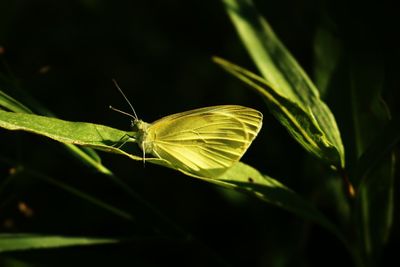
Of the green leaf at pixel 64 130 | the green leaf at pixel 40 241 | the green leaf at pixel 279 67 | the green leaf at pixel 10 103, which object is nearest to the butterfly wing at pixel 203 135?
the green leaf at pixel 279 67

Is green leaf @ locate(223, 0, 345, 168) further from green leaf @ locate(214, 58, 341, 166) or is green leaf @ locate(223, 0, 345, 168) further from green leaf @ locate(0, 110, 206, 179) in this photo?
green leaf @ locate(0, 110, 206, 179)

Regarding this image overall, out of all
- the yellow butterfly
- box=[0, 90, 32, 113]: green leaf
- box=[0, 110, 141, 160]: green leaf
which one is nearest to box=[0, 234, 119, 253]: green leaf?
the yellow butterfly

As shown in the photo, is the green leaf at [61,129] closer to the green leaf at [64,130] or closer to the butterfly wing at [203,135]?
the green leaf at [64,130]

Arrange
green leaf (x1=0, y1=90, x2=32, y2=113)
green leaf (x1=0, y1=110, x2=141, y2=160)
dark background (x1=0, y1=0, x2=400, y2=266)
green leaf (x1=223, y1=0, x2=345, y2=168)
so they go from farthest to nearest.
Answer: dark background (x1=0, y1=0, x2=400, y2=266)
green leaf (x1=223, y1=0, x2=345, y2=168)
green leaf (x1=0, y1=90, x2=32, y2=113)
green leaf (x1=0, y1=110, x2=141, y2=160)

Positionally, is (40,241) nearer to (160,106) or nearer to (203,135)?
(203,135)

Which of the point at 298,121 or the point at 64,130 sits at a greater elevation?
the point at 64,130

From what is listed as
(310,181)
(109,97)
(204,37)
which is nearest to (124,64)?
(109,97)

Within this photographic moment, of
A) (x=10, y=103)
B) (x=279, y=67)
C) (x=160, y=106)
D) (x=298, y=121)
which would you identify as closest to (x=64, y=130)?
(x=10, y=103)
